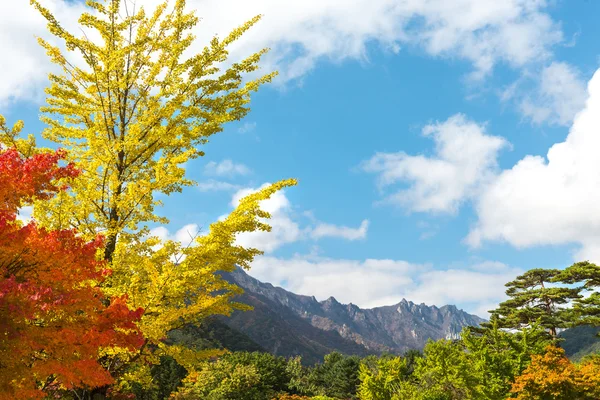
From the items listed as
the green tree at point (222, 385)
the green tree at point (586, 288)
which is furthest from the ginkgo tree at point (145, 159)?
the green tree at point (586, 288)

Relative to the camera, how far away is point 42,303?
524 cm

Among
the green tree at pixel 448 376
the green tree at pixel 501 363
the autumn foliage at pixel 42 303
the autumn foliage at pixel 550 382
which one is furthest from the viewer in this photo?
the green tree at pixel 448 376

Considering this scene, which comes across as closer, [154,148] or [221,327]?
[154,148]

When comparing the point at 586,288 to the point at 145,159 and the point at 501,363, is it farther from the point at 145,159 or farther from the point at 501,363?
the point at 145,159

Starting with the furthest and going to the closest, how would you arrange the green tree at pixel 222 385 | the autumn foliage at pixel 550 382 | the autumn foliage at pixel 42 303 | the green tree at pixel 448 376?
the green tree at pixel 222 385 < the green tree at pixel 448 376 < the autumn foliage at pixel 550 382 < the autumn foliage at pixel 42 303

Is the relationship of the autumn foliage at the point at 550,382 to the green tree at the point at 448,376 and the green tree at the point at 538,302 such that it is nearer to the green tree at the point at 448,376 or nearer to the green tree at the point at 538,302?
the green tree at the point at 448,376

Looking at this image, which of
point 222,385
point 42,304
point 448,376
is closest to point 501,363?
point 448,376

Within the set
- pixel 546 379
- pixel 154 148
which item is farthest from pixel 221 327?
pixel 154 148

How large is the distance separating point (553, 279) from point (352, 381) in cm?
2163

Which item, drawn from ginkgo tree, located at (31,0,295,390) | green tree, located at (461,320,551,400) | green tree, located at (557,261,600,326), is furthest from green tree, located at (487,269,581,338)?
ginkgo tree, located at (31,0,295,390)

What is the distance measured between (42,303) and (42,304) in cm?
2

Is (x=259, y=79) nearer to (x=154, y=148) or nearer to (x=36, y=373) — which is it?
(x=154, y=148)

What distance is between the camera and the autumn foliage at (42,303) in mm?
4977

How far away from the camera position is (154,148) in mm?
8883
